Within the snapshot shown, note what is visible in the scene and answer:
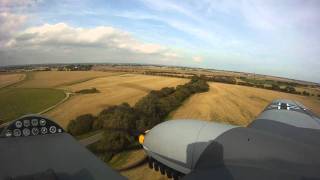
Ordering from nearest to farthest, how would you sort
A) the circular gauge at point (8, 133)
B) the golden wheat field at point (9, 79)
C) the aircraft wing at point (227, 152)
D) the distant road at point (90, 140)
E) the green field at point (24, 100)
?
the aircraft wing at point (227, 152) < the circular gauge at point (8, 133) < the distant road at point (90, 140) < the green field at point (24, 100) < the golden wheat field at point (9, 79)

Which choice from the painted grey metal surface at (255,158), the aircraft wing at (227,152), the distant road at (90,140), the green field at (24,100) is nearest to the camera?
the painted grey metal surface at (255,158)

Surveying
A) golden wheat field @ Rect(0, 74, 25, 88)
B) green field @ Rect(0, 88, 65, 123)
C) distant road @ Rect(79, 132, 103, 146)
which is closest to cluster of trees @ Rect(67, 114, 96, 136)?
distant road @ Rect(79, 132, 103, 146)

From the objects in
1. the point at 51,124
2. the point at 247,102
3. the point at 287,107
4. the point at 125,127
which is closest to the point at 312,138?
the point at 287,107

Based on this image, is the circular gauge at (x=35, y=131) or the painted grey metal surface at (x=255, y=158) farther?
the circular gauge at (x=35, y=131)

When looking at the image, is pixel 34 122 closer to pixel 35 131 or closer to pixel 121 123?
pixel 35 131

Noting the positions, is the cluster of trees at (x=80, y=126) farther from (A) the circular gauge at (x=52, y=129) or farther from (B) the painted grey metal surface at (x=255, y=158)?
(B) the painted grey metal surface at (x=255, y=158)

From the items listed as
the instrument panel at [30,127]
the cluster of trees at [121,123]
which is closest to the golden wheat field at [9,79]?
the cluster of trees at [121,123]

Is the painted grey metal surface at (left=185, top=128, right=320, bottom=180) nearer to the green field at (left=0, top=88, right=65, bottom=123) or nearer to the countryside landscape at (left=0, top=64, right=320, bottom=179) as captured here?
the countryside landscape at (left=0, top=64, right=320, bottom=179)

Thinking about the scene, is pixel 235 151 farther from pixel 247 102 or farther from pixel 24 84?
pixel 247 102
